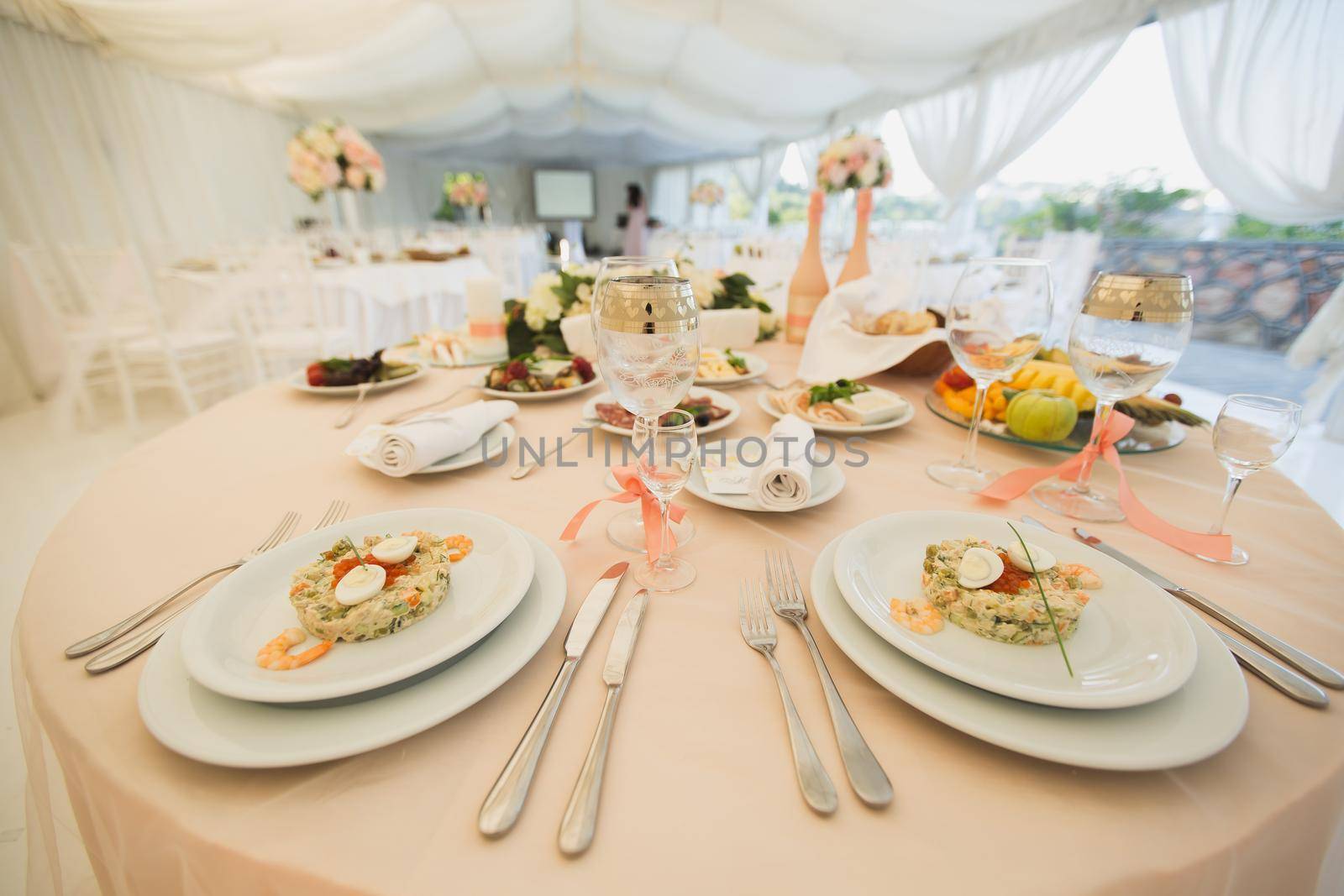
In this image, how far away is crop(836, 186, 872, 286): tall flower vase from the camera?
5.36 feet

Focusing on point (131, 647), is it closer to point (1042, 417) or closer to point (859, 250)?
point (1042, 417)

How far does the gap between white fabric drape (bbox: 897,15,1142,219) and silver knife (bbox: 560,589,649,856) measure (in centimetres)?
576

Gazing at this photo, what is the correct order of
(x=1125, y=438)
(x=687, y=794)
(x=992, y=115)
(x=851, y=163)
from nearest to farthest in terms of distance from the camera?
1. (x=687, y=794)
2. (x=1125, y=438)
3. (x=851, y=163)
4. (x=992, y=115)

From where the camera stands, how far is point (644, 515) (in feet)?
2.06

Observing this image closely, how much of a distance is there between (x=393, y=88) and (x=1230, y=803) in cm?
988

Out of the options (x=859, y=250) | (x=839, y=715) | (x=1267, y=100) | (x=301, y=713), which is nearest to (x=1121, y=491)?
(x=839, y=715)

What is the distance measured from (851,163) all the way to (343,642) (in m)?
2.48

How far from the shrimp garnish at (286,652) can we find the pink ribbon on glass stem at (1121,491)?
868 mm

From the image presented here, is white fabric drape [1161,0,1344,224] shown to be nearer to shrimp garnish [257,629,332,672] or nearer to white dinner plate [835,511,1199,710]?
white dinner plate [835,511,1199,710]

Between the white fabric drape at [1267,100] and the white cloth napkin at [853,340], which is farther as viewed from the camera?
the white fabric drape at [1267,100]

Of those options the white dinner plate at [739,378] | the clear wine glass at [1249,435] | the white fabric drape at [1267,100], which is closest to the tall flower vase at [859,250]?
the white dinner plate at [739,378]

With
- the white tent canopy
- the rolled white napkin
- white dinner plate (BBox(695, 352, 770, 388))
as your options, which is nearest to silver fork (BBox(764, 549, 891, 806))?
the rolled white napkin

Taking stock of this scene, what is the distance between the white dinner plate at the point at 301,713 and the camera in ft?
1.26

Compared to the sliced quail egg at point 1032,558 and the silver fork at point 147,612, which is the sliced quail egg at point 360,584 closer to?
the silver fork at point 147,612
